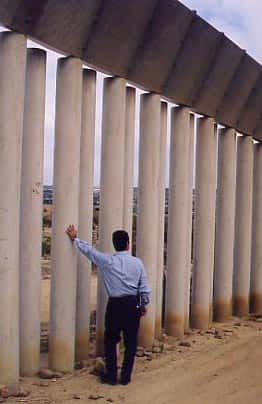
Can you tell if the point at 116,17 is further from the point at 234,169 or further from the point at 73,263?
the point at 234,169

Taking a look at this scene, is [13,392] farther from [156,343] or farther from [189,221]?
[189,221]

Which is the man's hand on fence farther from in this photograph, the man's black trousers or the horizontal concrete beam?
the horizontal concrete beam

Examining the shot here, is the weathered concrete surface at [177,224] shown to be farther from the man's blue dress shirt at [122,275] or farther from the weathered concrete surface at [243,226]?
the man's blue dress shirt at [122,275]

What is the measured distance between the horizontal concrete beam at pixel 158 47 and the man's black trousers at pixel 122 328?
9.25 feet

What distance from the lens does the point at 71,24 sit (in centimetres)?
761

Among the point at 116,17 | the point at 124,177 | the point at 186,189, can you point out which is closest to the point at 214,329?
the point at 186,189

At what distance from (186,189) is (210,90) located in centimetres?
168

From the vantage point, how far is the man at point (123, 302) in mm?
7383

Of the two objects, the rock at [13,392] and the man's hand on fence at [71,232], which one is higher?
the man's hand on fence at [71,232]

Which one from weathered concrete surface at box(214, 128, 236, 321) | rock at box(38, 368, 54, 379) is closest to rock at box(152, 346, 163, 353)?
rock at box(38, 368, 54, 379)

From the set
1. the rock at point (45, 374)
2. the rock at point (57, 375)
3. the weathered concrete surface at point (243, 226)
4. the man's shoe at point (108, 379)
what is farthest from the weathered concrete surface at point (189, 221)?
the rock at point (45, 374)

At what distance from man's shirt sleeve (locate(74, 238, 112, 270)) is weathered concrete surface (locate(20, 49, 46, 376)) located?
0.45 m

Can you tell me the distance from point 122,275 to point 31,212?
1202 millimetres

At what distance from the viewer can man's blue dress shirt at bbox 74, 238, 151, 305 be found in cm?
739
